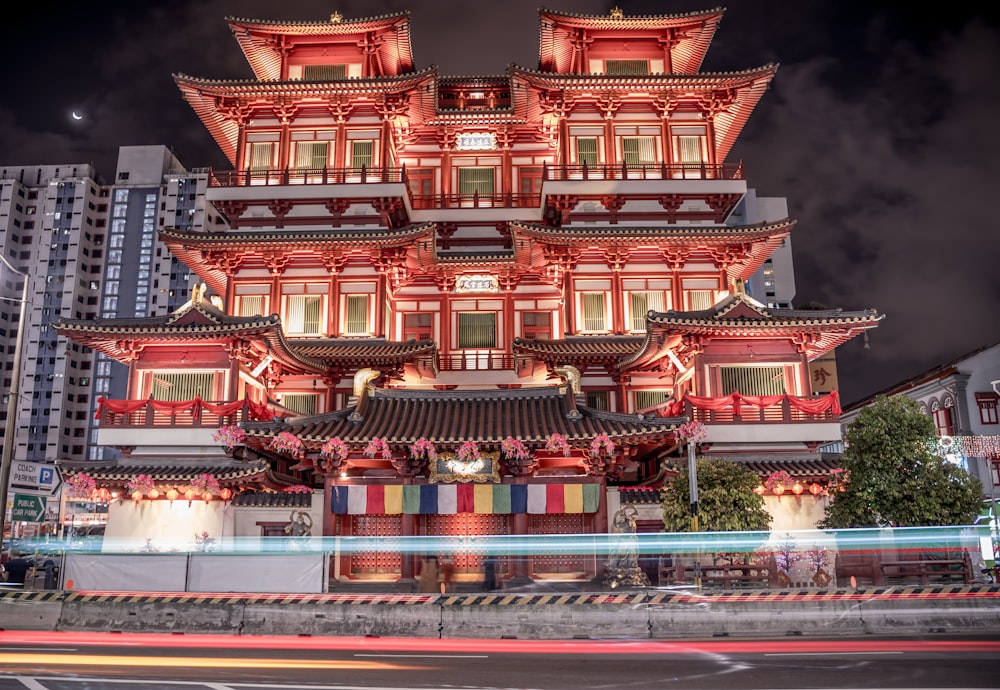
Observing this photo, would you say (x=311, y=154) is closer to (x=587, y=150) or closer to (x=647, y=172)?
(x=587, y=150)

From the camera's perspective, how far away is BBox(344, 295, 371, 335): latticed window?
36416 millimetres

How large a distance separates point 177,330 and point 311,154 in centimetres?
1345

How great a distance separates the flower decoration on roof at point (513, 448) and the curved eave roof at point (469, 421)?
0.20 meters

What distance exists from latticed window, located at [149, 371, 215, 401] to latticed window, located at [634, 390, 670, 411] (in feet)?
59.5

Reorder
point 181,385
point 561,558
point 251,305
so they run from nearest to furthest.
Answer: point 561,558 → point 181,385 → point 251,305

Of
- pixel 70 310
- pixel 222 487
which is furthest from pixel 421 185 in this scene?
pixel 70 310

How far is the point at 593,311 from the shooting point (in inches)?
1451

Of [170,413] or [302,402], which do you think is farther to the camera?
[302,402]

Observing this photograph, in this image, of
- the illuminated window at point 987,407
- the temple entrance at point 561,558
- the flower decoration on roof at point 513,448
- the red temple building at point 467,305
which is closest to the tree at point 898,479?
the red temple building at point 467,305

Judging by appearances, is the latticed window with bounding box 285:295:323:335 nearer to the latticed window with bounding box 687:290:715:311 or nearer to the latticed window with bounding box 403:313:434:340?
the latticed window with bounding box 403:313:434:340

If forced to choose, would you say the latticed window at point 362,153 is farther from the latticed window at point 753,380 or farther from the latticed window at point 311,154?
the latticed window at point 753,380

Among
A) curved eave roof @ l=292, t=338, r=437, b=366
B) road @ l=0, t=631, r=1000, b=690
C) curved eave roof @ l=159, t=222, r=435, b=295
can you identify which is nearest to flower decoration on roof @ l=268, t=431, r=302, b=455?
road @ l=0, t=631, r=1000, b=690

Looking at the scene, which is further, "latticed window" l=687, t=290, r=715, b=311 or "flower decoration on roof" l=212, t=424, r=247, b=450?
"latticed window" l=687, t=290, r=715, b=311

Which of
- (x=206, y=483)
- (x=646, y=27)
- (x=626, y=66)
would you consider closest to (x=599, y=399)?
(x=206, y=483)
